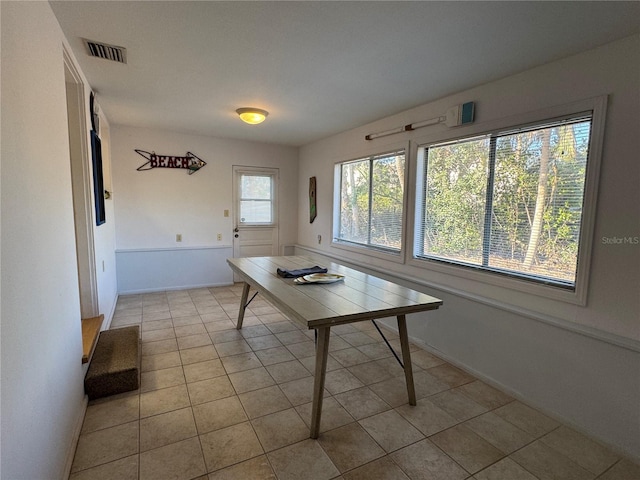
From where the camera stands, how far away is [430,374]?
2.63 meters

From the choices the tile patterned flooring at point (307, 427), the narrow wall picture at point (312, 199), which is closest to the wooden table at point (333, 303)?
the tile patterned flooring at point (307, 427)

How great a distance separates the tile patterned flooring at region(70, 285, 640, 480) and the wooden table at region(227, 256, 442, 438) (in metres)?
0.21

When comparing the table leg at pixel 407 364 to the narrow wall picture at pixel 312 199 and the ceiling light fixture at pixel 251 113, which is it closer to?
the ceiling light fixture at pixel 251 113

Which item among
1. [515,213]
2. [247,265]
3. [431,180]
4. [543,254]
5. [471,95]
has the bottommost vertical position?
[247,265]

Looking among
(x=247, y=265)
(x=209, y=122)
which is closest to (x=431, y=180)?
(x=247, y=265)

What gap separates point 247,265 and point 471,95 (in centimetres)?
242

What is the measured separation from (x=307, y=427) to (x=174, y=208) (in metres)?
3.79

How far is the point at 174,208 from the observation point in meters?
4.76

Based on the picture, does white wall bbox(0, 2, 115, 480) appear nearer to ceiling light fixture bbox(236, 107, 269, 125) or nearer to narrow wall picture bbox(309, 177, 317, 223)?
ceiling light fixture bbox(236, 107, 269, 125)

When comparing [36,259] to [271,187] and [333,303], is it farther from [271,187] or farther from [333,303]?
[271,187]

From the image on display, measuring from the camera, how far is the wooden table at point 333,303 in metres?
1.81

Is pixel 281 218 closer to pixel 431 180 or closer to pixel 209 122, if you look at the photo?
pixel 209 122

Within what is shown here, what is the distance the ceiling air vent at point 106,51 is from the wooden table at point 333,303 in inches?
70.1

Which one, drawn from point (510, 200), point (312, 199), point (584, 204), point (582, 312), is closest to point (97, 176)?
point (312, 199)
